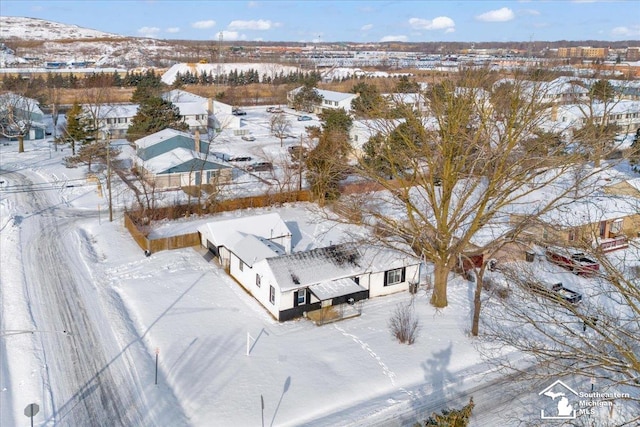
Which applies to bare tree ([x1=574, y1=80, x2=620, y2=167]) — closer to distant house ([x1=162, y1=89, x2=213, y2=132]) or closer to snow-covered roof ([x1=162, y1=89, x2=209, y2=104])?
distant house ([x1=162, y1=89, x2=213, y2=132])

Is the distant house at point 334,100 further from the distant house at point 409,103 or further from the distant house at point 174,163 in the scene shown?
the distant house at point 409,103

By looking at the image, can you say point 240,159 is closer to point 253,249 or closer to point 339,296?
point 253,249

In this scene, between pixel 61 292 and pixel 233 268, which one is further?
pixel 233 268

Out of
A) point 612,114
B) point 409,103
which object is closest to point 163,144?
point 409,103

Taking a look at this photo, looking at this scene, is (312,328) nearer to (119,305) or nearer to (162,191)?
(119,305)

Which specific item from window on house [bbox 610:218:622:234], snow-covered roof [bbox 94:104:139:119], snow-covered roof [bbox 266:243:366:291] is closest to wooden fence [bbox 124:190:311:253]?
snow-covered roof [bbox 266:243:366:291]

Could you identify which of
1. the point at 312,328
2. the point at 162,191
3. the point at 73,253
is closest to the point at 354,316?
the point at 312,328
